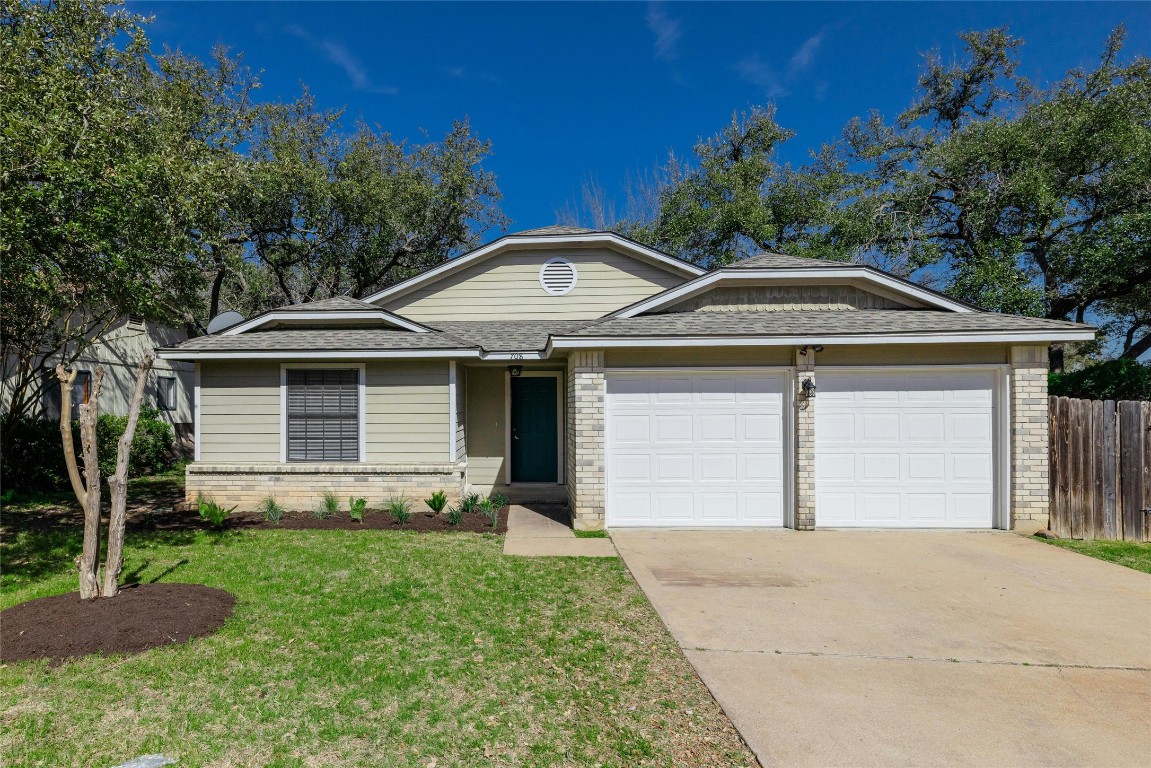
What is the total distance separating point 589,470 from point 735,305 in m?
3.57

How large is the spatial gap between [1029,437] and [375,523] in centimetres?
920

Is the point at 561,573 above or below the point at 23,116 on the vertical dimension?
below

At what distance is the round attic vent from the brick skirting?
459 cm

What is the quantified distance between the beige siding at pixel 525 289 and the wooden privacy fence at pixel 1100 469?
674 cm

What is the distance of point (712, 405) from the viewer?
7.50 metres

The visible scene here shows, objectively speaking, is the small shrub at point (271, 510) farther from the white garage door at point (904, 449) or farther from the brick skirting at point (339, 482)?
the white garage door at point (904, 449)

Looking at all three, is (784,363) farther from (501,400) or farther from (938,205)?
(938,205)

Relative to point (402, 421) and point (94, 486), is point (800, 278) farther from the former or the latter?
point (94, 486)

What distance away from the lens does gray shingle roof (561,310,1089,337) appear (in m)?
7.11

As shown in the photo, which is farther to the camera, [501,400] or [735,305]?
[501,400]

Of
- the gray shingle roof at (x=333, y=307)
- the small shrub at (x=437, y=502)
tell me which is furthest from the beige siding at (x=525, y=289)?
the small shrub at (x=437, y=502)

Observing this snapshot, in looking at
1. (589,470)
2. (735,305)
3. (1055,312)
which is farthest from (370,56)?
(1055,312)

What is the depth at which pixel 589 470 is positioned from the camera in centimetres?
741

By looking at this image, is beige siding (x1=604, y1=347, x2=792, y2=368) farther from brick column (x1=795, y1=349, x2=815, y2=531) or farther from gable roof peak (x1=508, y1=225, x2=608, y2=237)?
gable roof peak (x1=508, y1=225, x2=608, y2=237)
